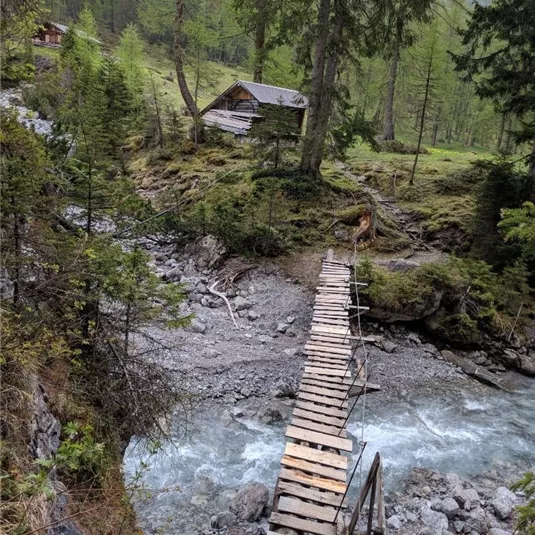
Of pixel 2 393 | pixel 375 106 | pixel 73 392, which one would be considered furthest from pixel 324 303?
pixel 375 106

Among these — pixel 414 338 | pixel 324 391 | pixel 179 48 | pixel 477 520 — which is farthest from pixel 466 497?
pixel 179 48

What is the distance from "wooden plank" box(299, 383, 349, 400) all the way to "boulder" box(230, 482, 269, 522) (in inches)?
74.7

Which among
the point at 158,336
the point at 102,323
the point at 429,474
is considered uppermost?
the point at 102,323

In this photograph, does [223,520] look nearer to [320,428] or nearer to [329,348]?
[320,428]

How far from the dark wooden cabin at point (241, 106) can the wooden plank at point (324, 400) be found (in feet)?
65.4

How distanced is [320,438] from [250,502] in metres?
1.47

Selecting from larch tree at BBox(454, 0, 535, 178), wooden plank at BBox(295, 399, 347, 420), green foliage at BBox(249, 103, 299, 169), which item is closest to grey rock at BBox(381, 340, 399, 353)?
wooden plank at BBox(295, 399, 347, 420)

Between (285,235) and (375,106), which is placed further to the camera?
(375,106)

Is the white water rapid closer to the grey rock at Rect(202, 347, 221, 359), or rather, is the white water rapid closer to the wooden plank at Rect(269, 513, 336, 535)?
the wooden plank at Rect(269, 513, 336, 535)

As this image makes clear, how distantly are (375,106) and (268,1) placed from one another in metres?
34.0

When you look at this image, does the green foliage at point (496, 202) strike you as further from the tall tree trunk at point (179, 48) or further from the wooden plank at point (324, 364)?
the tall tree trunk at point (179, 48)

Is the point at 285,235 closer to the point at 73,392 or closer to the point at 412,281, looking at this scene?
the point at 412,281

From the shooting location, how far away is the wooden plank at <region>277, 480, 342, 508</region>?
540 centimetres

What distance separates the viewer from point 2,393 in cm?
348
